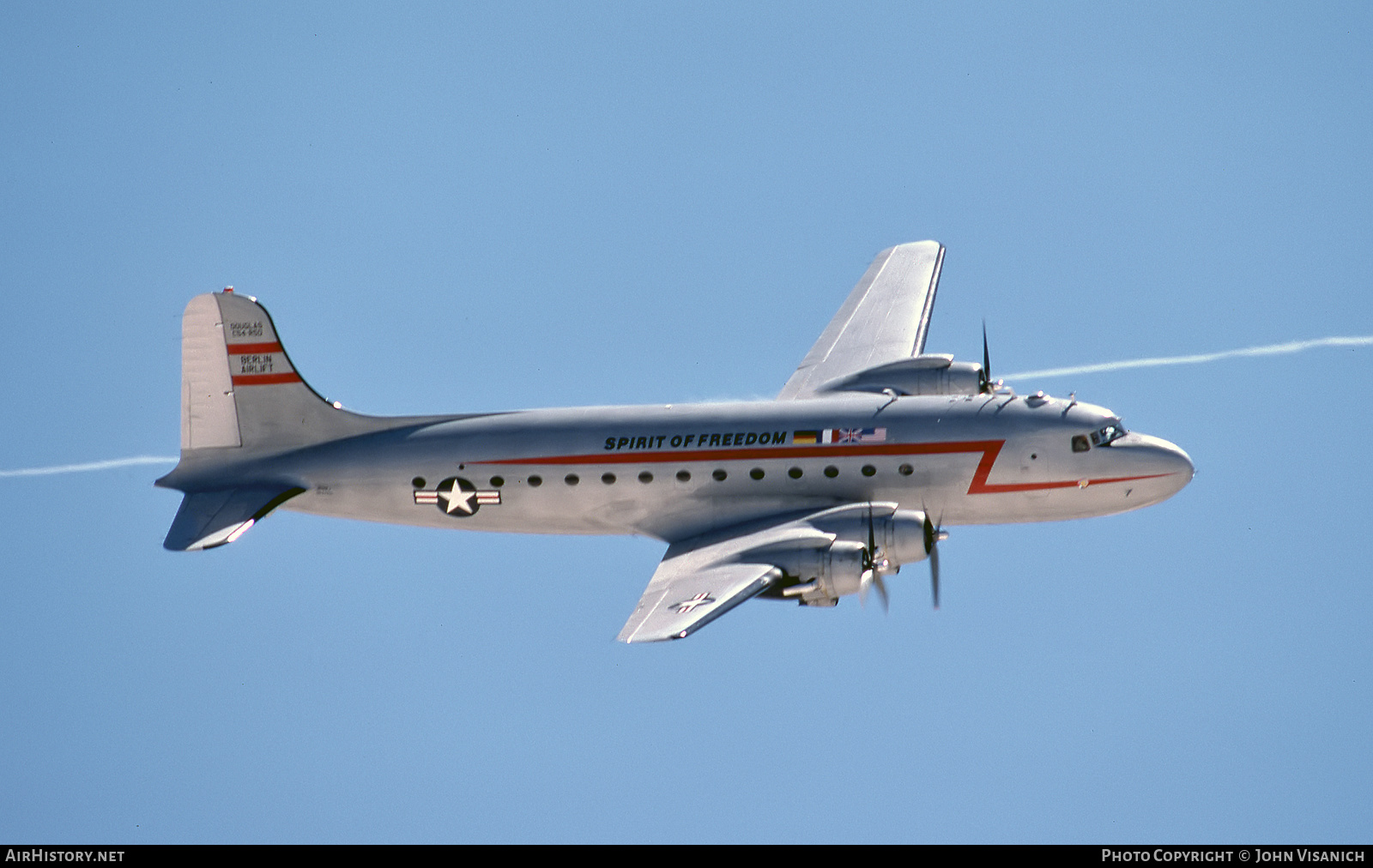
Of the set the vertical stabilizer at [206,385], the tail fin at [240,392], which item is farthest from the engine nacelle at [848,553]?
the vertical stabilizer at [206,385]

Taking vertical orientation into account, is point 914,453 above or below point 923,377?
below

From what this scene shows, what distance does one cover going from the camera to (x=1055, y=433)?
38531 mm

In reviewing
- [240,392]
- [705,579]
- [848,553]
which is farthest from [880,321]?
[240,392]

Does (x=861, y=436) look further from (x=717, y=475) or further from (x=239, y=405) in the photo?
(x=239, y=405)

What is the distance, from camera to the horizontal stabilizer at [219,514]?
37.9 m

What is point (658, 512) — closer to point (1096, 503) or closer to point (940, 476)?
point (940, 476)

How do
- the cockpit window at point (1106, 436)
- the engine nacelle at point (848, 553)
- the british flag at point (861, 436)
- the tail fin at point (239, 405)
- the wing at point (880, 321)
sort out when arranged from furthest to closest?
the wing at point (880, 321) → the tail fin at point (239, 405) → the cockpit window at point (1106, 436) → the british flag at point (861, 436) → the engine nacelle at point (848, 553)

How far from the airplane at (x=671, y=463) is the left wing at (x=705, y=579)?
0.11 metres

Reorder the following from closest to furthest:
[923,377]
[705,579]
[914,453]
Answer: [705,579]
[914,453]
[923,377]

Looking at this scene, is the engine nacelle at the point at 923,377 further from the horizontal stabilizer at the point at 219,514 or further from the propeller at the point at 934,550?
the horizontal stabilizer at the point at 219,514

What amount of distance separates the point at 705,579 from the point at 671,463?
398 centimetres

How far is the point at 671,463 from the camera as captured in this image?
38969 millimetres

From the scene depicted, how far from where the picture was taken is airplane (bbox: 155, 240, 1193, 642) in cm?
3838
